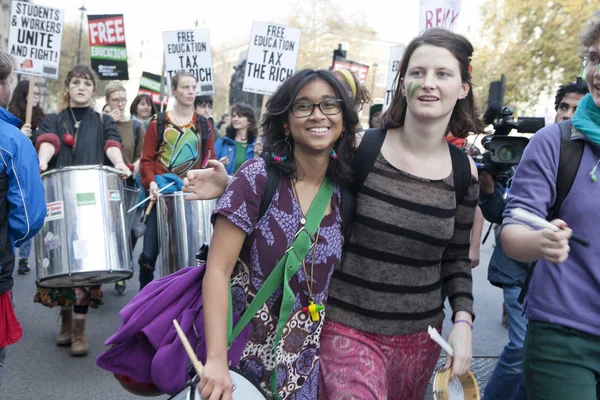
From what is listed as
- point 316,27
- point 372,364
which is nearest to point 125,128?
point 372,364

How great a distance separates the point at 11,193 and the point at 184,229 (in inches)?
79.5

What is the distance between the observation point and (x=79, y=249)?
4.86 m

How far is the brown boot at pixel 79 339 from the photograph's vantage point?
552cm

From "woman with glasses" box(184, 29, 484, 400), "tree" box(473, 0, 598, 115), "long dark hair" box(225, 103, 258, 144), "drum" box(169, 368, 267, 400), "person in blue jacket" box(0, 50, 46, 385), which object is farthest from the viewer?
"tree" box(473, 0, 598, 115)

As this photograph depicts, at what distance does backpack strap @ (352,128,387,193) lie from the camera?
2754 mm

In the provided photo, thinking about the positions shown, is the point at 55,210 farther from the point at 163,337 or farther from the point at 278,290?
the point at 278,290

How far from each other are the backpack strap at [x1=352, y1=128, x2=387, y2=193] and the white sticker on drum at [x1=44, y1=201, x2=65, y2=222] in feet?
8.91

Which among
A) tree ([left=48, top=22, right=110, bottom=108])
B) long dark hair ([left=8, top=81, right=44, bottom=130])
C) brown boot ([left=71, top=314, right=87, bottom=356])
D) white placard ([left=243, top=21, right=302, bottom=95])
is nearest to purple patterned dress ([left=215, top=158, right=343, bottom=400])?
brown boot ([left=71, top=314, right=87, bottom=356])

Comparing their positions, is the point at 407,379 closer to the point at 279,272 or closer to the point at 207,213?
the point at 279,272

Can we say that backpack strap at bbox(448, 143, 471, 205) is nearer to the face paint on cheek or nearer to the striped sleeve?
the striped sleeve

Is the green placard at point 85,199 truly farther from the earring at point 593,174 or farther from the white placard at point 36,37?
the white placard at point 36,37

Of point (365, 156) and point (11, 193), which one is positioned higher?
point (365, 156)

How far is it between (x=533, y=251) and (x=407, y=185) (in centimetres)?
61

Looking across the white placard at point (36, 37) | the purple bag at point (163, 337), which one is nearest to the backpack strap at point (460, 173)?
the purple bag at point (163, 337)
